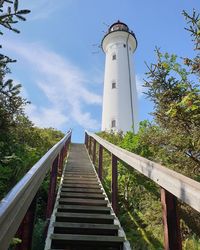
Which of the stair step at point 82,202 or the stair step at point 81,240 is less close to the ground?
the stair step at point 82,202

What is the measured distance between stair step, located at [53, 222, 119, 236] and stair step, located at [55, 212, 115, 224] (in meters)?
0.31

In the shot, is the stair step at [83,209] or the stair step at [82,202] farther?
the stair step at [82,202]

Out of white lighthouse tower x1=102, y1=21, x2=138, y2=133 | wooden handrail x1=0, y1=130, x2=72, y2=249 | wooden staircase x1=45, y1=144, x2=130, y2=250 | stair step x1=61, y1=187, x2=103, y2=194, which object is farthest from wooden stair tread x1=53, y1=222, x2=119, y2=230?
white lighthouse tower x1=102, y1=21, x2=138, y2=133

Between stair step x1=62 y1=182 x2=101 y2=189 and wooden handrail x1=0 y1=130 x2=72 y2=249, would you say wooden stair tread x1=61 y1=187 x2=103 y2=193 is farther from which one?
wooden handrail x1=0 y1=130 x2=72 y2=249

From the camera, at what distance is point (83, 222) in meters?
4.71

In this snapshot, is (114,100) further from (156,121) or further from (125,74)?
(156,121)

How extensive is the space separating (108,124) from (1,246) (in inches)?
833

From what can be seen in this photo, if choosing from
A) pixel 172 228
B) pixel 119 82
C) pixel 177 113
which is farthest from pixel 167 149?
pixel 119 82

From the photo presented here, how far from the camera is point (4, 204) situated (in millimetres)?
1461

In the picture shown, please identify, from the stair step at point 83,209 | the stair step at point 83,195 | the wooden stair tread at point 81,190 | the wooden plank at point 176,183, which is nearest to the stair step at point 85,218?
the stair step at point 83,209

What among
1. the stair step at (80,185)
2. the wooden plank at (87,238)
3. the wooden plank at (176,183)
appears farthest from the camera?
the stair step at (80,185)

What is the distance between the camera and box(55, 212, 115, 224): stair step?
15.2 feet

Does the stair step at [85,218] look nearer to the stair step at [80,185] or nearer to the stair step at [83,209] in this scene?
the stair step at [83,209]

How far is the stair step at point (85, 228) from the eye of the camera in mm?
4285
